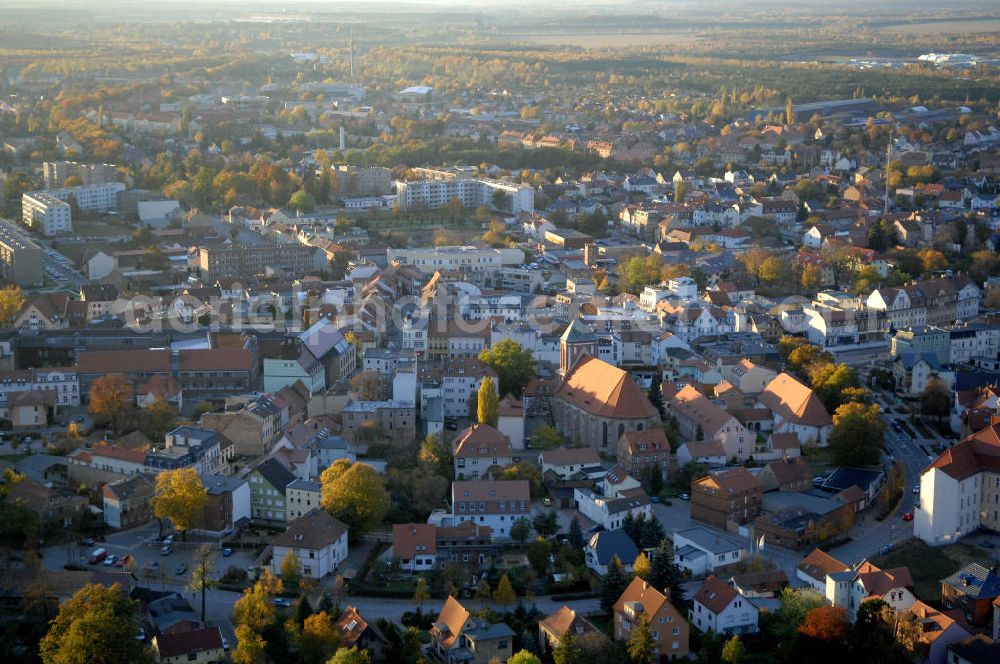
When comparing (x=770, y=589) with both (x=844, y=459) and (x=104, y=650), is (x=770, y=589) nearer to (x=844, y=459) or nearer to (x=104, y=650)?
(x=844, y=459)

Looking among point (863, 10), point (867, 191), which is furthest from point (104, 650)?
point (863, 10)

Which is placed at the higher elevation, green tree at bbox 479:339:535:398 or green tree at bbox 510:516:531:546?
green tree at bbox 479:339:535:398

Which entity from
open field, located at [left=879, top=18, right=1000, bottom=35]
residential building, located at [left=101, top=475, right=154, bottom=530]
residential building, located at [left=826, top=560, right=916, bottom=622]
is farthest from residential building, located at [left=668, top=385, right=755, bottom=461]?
open field, located at [left=879, top=18, right=1000, bottom=35]

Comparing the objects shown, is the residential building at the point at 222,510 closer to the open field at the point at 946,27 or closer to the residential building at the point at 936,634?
the residential building at the point at 936,634

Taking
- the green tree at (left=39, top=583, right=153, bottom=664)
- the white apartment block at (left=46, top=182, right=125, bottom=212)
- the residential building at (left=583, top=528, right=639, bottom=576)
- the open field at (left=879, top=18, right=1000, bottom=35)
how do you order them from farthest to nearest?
the open field at (left=879, top=18, right=1000, bottom=35), the white apartment block at (left=46, top=182, right=125, bottom=212), the residential building at (left=583, top=528, right=639, bottom=576), the green tree at (left=39, top=583, right=153, bottom=664)

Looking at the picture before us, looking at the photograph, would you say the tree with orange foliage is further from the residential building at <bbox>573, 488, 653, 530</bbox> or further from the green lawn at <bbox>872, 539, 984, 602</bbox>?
the residential building at <bbox>573, 488, 653, 530</bbox>

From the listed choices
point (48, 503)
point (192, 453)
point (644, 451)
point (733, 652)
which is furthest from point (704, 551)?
point (48, 503)

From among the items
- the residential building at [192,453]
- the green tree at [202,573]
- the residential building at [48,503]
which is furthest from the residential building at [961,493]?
the residential building at [48,503]
